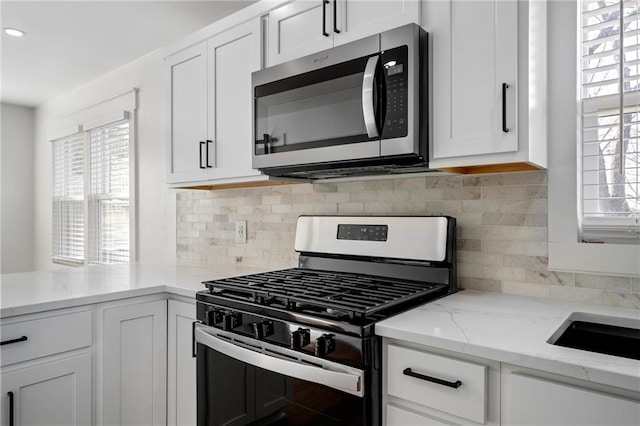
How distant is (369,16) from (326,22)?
202 millimetres

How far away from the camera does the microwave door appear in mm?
1535

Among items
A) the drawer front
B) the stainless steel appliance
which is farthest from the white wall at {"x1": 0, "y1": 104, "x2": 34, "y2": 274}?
the drawer front

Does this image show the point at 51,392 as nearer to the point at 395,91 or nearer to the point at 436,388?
the point at 436,388

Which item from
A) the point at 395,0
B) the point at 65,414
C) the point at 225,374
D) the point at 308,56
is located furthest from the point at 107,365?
the point at 395,0

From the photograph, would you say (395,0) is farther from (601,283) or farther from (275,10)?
(601,283)

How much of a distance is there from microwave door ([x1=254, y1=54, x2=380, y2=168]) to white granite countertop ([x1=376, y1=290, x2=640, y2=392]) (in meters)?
0.60

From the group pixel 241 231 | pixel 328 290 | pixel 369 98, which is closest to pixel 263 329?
pixel 328 290

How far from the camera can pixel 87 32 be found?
2855 mm

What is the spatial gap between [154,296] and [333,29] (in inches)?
55.9

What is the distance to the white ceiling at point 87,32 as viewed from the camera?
2.48 meters

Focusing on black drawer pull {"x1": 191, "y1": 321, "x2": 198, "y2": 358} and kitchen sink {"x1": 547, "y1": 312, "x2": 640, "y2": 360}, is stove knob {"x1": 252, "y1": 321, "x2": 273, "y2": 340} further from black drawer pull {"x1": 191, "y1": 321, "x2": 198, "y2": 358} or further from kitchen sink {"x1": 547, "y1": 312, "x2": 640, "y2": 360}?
kitchen sink {"x1": 547, "y1": 312, "x2": 640, "y2": 360}

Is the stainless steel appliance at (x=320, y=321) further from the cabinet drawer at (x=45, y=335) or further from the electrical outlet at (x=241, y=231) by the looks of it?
the electrical outlet at (x=241, y=231)

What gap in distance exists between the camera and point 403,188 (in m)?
1.87

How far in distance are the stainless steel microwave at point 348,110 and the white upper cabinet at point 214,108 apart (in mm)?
149
